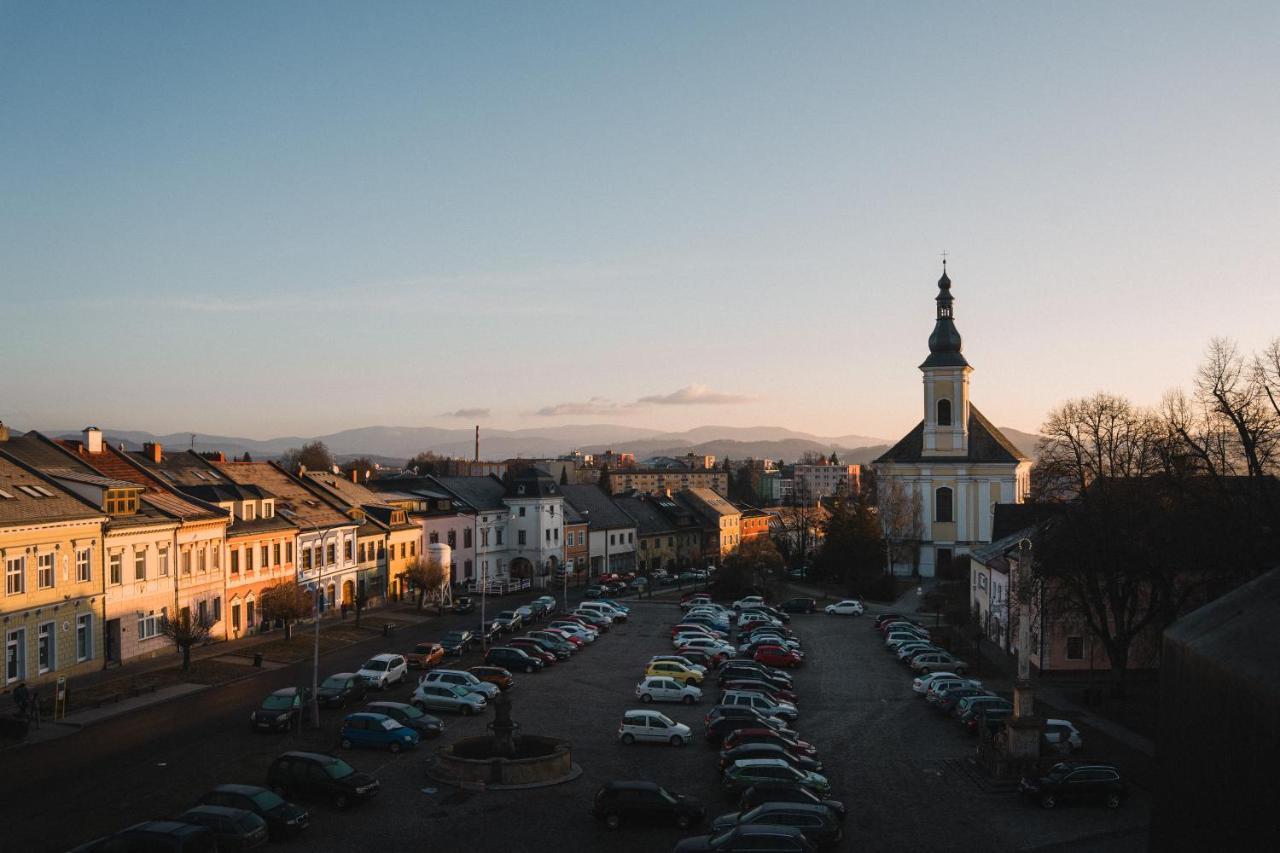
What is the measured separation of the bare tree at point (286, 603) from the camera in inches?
1997

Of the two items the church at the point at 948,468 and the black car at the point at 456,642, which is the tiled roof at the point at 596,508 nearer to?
the church at the point at 948,468

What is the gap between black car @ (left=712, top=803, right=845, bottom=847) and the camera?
24141 millimetres

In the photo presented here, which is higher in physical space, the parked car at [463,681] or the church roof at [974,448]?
the church roof at [974,448]

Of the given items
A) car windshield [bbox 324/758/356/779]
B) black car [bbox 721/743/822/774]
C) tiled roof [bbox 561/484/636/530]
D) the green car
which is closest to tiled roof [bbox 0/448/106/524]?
car windshield [bbox 324/758/356/779]

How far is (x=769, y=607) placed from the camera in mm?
72000

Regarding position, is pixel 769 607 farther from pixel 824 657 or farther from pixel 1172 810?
pixel 1172 810

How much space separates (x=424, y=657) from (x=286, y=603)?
8.32 m

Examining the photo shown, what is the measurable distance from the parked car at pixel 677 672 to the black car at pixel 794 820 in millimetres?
19497

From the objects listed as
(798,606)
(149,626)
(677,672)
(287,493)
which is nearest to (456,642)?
(677,672)

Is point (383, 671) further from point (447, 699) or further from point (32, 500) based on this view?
point (32, 500)

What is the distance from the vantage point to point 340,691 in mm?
38312

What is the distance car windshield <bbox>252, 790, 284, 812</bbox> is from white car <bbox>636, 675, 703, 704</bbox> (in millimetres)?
18812

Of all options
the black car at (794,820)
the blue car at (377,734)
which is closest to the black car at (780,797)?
the black car at (794,820)

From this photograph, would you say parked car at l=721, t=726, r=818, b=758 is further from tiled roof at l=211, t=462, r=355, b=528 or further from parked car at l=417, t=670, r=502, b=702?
tiled roof at l=211, t=462, r=355, b=528
